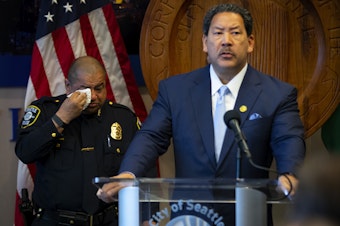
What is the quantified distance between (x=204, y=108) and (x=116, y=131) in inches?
36.4

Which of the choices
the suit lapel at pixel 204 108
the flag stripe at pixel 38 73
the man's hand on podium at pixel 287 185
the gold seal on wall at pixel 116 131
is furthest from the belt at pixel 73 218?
the man's hand on podium at pixel 287 185

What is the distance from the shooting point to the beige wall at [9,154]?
3.83 metres

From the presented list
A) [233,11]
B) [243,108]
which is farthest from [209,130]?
[233,11]

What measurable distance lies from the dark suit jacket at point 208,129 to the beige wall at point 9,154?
1.35m

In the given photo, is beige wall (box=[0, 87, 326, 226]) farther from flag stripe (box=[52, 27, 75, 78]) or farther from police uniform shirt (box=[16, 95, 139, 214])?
police uniform shirt (box=[16, 95, 139, 214])

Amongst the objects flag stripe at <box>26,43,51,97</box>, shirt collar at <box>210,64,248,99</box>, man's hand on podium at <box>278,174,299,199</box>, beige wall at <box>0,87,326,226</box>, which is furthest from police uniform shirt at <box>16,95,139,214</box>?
man's hand on podium at <box>278,174,299,199</box>

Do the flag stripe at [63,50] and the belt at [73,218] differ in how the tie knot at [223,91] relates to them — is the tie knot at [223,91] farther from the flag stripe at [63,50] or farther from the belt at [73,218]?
the flag stripe at [63,50]

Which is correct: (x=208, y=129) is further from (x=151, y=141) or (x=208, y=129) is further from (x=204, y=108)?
(x=151, y=141)

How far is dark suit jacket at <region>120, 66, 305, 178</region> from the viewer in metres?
2.38

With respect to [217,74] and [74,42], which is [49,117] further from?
[217,74]

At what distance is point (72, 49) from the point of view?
361 centimetres

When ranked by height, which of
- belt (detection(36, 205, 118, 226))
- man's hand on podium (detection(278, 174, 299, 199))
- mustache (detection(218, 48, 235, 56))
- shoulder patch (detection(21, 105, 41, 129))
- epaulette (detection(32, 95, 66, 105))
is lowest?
man's hand on podium (detection(278, 174, 299, 199))

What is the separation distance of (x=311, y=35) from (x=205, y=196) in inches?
71.1

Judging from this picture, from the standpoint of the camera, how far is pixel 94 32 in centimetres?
363
